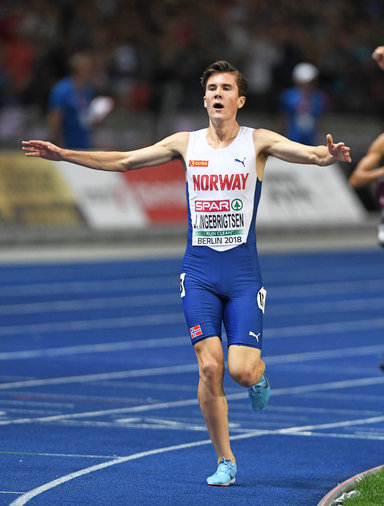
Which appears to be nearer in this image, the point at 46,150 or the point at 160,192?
the point at 46,150

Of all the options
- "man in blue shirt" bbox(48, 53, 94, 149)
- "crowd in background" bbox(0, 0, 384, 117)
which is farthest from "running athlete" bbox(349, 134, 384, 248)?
"crowd in background" bbox(0, 0, 384, 117)

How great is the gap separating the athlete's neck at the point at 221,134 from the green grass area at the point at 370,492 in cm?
212

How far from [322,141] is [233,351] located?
75.2ft

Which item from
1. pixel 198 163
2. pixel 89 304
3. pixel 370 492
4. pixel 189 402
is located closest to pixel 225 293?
pixel 198 163

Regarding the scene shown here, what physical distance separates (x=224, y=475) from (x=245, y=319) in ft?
2.98

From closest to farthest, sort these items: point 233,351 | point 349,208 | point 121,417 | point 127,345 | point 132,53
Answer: point 233,351 < point 121,417 < point 127,345 < point 349,208 < point 132,53

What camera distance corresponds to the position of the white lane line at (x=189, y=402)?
946 cm

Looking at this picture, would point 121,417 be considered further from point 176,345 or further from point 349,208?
point 349,208

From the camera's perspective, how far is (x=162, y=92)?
28906 millimetres

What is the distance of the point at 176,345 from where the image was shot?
553 inches

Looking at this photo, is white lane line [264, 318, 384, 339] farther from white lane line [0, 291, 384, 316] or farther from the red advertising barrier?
the red advertising barrier

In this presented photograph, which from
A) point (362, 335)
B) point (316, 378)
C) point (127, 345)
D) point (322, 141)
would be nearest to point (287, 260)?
point (322, 141)

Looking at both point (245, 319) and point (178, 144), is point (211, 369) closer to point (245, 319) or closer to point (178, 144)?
point (245, 319)

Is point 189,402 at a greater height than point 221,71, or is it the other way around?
point 221,71
